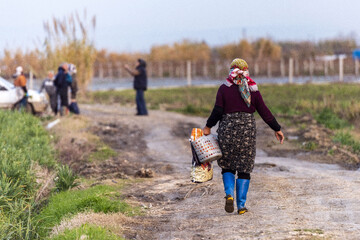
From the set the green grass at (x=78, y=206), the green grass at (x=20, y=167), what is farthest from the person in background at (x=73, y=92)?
the green grass at (x=78, y=206)

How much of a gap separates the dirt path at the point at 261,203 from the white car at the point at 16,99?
7.30m

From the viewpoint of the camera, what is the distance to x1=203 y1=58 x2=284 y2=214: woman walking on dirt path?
7241 mm

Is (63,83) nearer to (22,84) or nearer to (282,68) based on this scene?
(22,84)

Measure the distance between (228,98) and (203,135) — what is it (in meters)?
0.53

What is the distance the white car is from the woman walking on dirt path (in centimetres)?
1258

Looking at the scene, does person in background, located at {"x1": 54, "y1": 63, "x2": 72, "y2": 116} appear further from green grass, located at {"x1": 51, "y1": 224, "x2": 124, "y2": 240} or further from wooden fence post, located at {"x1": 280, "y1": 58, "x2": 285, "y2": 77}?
wooden fence post, located at {"x1": 280, "y1": 58, "x2": 285, "y2": 77}

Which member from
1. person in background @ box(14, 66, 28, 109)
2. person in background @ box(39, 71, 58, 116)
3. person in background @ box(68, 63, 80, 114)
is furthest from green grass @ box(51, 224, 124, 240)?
person in background @ box(39, 71, 58, 116)

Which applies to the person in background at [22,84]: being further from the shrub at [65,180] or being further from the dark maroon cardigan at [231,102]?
the dark maroon cardigan at [231,102]

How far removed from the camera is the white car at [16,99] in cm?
1892

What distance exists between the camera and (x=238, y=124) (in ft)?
23.8

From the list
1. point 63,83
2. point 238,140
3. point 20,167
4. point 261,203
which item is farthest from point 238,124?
point 63,83

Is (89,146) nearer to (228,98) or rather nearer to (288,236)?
(228,98)

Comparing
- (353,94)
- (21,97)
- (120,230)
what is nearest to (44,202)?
(120,230)

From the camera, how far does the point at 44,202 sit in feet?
31.5
